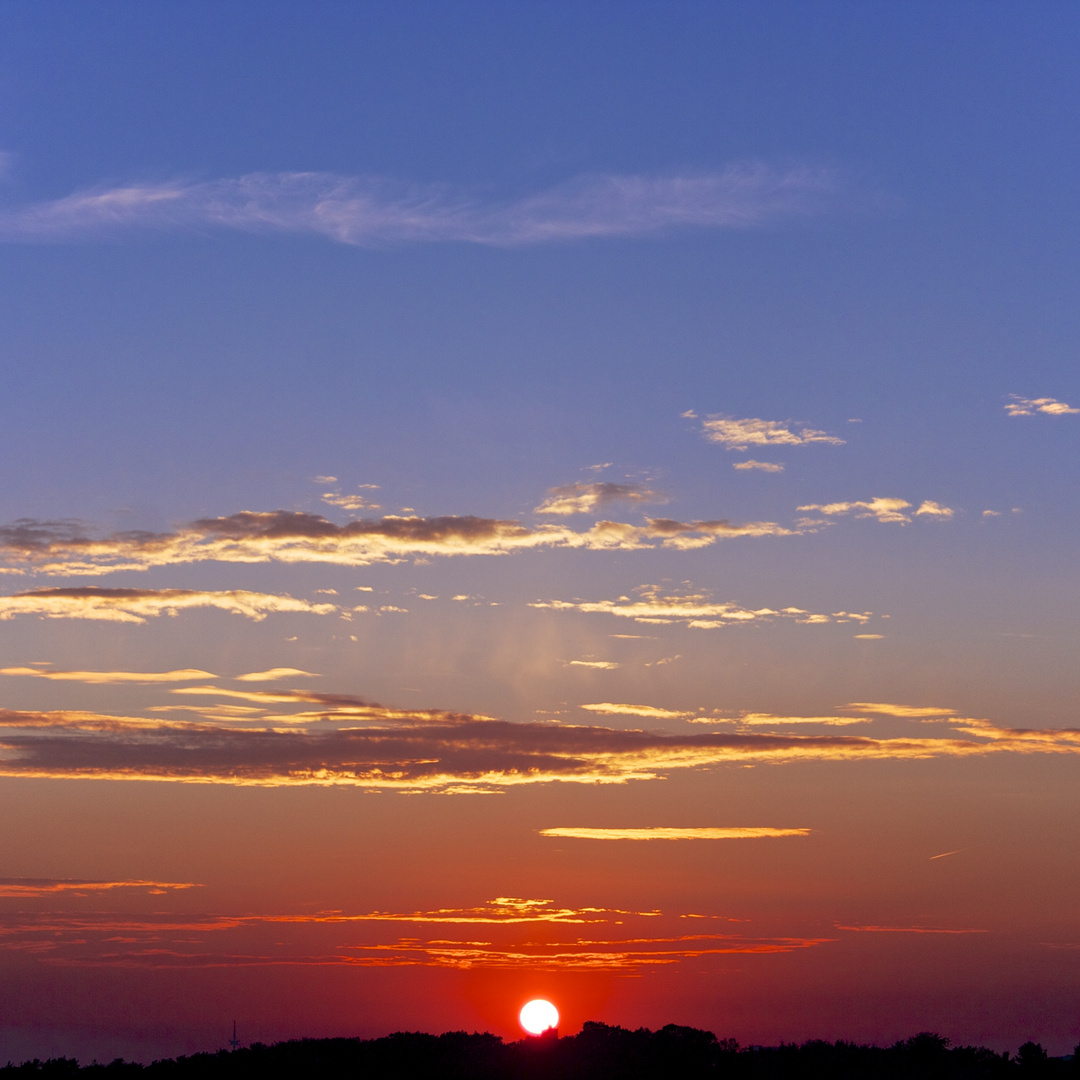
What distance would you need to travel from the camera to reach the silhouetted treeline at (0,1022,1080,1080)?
166 meters

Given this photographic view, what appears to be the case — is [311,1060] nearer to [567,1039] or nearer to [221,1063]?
[221,1063]

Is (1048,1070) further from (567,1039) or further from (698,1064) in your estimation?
(567,1039)

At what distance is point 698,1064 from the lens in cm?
17138

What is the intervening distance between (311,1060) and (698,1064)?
1728 inches

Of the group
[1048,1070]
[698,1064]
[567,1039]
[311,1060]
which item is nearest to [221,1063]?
[311,1060]

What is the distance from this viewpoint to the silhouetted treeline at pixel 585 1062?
166m

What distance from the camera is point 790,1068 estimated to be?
546 feet

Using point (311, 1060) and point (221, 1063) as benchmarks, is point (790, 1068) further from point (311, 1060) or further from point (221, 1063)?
point (221, 1063)

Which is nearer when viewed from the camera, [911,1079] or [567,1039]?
[911,1079]

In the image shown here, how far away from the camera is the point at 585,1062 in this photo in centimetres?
16800

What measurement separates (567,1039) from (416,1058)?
17.5 m

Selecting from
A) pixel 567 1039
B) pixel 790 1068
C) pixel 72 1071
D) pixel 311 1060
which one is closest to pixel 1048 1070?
pixel 790 1068

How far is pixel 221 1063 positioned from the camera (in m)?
175

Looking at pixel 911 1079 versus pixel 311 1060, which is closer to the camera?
pixel 911 1079
